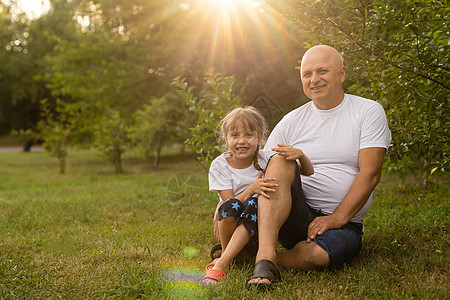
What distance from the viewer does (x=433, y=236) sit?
3111mm

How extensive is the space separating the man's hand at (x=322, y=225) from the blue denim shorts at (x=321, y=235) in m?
0.03

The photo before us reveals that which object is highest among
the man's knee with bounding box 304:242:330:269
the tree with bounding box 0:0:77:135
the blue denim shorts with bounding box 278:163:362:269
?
the tree with bounding box 0:0:77:135

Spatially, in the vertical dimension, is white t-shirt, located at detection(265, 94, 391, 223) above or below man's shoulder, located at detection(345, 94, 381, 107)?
below

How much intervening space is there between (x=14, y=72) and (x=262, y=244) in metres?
24.0

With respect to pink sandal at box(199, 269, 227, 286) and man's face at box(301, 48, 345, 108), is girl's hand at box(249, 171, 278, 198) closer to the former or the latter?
pink sandal at box(199, 269, 227, 286)

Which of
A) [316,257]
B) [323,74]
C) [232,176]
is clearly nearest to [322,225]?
[316,257]

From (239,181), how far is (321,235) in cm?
65

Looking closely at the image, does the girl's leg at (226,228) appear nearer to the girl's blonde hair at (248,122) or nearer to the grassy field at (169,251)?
the grassy field at (169,251)

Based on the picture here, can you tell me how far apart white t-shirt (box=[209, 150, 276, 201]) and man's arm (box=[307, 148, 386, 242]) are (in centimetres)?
57

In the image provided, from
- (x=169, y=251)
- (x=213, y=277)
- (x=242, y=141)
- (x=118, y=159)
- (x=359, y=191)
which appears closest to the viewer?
(x=213, y=277)

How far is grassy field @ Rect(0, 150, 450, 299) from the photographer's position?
7.44 feet

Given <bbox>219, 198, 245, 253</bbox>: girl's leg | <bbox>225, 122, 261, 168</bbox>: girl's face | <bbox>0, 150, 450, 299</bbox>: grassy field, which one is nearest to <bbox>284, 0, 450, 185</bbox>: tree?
<bbox>0, 150, 450, 299</bbox>: grassy field

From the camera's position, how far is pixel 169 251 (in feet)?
10.3

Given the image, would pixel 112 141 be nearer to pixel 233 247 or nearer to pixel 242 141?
pixel 242 141
